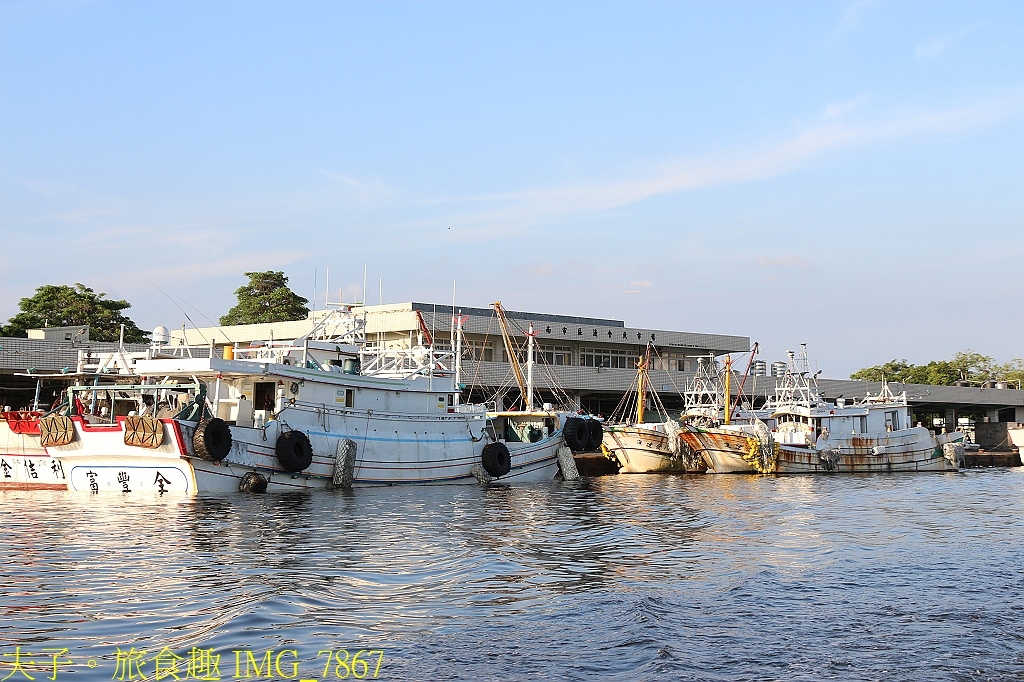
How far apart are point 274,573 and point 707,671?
8.16 metres

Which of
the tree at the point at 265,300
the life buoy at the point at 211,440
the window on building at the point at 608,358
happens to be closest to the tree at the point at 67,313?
the tree at the point at 265,300

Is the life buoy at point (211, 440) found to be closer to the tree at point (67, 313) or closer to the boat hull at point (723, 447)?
the boat hull at point (723, 447)

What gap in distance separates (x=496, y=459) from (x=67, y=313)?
43.2m

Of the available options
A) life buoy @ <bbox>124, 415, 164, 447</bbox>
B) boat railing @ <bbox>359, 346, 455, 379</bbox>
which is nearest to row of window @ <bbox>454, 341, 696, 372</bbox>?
boat railing @ <bbox>359, 346, 455, 379</bbox>

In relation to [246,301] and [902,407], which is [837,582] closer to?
[902,407]

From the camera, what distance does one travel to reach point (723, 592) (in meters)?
16.2

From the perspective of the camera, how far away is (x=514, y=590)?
52.8 ft

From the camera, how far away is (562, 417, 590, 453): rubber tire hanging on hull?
149 ft

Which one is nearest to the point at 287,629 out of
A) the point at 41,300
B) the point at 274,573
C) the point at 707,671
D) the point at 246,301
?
the point at 274,573

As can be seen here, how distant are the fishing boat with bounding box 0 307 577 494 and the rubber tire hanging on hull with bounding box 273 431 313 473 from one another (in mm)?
43

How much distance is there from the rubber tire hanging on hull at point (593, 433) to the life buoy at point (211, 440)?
19764 mm

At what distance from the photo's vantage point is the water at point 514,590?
1209cm

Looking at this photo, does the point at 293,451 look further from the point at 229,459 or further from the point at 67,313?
the point at 67,313

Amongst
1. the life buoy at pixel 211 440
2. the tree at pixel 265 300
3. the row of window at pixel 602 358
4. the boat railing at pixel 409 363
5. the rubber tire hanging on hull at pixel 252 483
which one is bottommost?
the rubber tire hanging on hull at pixel 252 483
